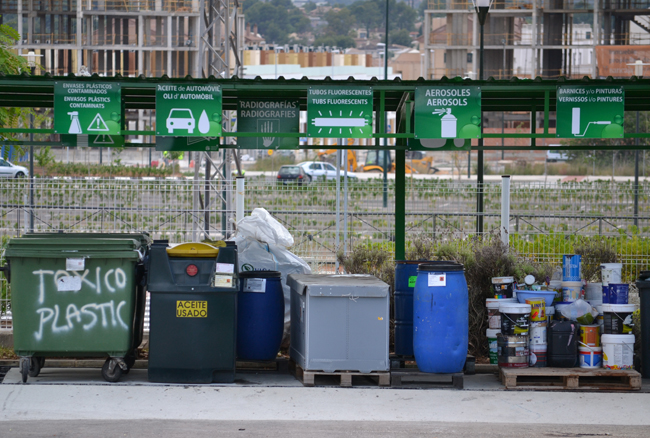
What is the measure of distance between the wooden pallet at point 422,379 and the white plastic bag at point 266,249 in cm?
175

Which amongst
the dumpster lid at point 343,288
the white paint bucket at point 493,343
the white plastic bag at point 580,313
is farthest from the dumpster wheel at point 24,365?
the white plastic bag at point 580,313

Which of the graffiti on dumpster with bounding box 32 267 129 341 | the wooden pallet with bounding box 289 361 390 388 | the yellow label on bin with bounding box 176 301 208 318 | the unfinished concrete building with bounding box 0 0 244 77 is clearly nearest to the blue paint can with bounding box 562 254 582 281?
the wooden pallet with bounding box 289 361 390 388

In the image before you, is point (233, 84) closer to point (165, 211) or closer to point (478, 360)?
point (165, 211)

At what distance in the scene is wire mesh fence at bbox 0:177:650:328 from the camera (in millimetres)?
10797

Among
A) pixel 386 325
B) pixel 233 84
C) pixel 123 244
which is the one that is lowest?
pixel 386 325

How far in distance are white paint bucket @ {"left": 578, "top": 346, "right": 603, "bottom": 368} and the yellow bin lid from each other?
401cm

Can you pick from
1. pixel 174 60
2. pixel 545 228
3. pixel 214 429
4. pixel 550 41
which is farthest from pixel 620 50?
pixel 214 429

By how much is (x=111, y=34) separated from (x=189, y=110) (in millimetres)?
66027

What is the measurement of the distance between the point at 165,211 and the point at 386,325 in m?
4.39

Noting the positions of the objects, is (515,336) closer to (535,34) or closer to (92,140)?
(92,140)

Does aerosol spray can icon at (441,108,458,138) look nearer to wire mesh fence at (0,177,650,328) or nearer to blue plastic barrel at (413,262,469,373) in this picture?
blue plastic barrel at (413,262,469,373)

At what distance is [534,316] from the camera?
7680mm

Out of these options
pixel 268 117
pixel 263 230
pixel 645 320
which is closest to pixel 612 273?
pixel 645 320

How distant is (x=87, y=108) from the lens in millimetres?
8203
